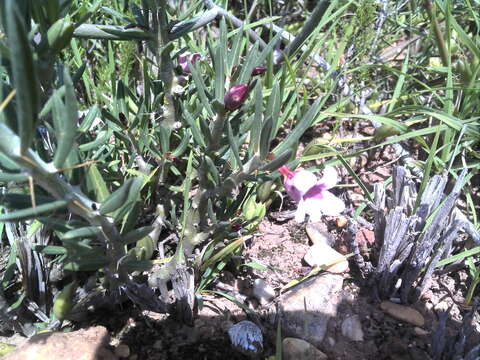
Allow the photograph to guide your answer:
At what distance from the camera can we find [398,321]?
1.51m

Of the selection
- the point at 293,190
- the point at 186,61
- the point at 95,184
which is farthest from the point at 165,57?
the point at 293,190

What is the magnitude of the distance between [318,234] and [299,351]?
516 mm

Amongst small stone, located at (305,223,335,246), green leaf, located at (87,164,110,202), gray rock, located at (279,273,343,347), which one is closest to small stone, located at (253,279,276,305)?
gray rock, located at (279,273,343,347)

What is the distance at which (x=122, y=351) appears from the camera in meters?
1.34

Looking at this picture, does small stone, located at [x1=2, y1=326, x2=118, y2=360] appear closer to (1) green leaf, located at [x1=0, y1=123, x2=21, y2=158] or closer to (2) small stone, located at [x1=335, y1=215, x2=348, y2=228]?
(1) green leaf, located at [x1=0, y1=123, x2=21, y2=158]

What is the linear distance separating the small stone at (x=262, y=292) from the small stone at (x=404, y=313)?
0.37m

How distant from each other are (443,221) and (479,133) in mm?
472

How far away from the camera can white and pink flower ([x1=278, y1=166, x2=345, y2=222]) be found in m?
1.13

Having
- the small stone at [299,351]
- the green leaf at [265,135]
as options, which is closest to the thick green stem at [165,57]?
the green leaf at [265,135]

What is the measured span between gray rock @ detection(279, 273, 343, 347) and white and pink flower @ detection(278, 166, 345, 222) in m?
0.46

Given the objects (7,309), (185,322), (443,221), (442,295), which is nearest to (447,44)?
(443,221)

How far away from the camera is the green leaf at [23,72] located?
2.11 feet

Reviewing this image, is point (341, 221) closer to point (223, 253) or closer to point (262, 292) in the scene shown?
point (262, 292)

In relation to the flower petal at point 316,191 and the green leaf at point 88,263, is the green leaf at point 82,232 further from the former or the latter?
the flower petal at point 316,191
